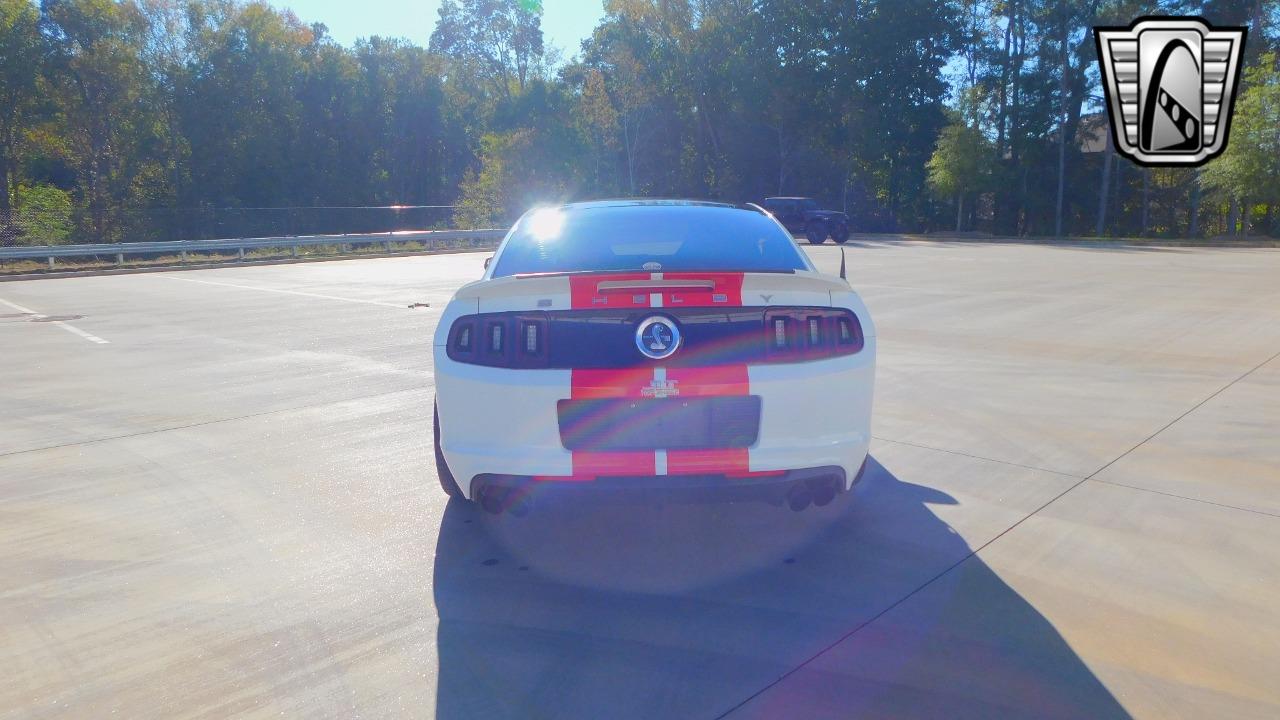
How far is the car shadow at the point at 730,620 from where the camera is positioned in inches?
114

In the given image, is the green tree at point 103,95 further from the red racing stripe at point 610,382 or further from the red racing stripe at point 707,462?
the red racing stripe at point 707,462

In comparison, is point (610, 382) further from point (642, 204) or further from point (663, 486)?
point (642, 204)

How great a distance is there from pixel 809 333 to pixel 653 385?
728 mm

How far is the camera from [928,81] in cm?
4903

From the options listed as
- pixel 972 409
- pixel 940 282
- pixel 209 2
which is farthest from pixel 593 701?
pixel 209 2

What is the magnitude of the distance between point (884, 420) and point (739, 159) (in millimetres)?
47968

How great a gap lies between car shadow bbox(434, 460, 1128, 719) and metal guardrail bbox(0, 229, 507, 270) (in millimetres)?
24824

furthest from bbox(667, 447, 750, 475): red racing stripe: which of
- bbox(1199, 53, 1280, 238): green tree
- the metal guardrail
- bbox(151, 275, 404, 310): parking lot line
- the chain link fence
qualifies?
bbox(1199, 53, 1280, 238): green tree

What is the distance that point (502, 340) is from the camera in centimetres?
380

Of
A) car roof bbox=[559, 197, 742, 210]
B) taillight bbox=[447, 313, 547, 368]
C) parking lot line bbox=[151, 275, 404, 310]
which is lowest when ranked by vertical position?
parking lot line bbox=[151, 275, 404, 310]

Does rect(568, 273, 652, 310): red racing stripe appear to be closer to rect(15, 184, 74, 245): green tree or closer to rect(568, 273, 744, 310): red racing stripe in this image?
rect(568, 273, 744, 310): red racing stripe

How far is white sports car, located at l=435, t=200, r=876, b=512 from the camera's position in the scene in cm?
366

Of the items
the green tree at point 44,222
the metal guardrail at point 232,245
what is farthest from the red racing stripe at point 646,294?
the green tree at point 44,222

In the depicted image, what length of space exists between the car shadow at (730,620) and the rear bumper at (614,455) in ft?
0.57
